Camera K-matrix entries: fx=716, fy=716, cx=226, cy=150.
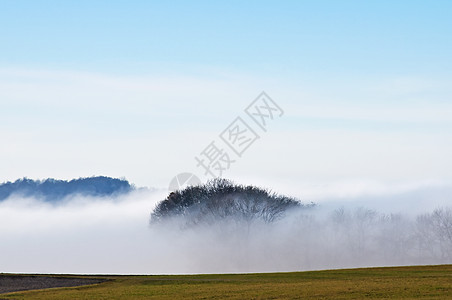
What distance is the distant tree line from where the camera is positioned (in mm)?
135250

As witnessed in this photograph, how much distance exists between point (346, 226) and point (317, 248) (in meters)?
10.9

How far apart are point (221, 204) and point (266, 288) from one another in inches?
3187

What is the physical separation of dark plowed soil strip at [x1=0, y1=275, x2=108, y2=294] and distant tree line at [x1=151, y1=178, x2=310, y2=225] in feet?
201

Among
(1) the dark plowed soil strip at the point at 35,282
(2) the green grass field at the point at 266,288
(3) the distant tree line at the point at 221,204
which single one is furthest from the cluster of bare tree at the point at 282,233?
(2) the green grass field at the point at 266,288

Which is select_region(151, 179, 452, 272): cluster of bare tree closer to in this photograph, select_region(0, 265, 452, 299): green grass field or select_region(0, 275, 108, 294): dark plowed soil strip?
select_region(0, 275, 108, 294): dark plowed soil strip

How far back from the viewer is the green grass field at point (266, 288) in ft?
162

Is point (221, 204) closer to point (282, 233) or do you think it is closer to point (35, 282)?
point (282, 233)

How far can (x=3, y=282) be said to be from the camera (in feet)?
229

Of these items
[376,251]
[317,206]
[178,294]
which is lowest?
[178,294]

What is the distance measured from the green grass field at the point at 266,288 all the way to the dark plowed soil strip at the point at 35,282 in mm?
3070

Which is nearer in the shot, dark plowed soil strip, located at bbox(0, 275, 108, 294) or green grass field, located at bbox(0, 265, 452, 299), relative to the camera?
green grass field, located at bbox(0, 265, 452, 299)

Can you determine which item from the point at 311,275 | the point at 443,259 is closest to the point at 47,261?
the point at 443,259

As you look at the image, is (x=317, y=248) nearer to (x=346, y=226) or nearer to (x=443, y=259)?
(x=346, y=226)

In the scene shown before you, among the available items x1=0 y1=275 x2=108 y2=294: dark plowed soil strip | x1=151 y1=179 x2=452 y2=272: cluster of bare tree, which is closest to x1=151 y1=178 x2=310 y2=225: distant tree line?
x1=151 y1=179 x2=452 y2=272: cluster of bare tree
